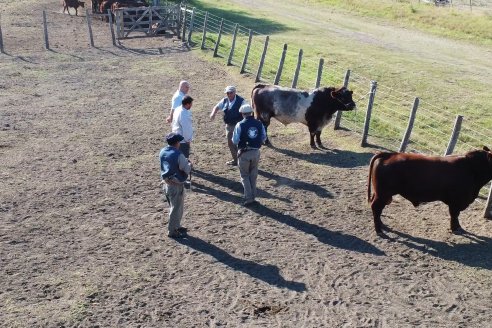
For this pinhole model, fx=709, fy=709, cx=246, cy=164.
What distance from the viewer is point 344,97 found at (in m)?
14.6

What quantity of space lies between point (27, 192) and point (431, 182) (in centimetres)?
670

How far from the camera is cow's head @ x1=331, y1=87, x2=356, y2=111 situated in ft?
47.6

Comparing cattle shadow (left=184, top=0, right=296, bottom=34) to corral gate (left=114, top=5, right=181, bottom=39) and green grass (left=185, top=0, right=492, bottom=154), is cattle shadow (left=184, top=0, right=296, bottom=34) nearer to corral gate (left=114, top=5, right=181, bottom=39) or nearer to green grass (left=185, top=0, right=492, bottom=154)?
green grass (left=185, top=0, right=492, bottom=154)

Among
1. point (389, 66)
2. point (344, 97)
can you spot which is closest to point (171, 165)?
point (344, 97)

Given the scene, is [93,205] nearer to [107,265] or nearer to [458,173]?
[107,265]

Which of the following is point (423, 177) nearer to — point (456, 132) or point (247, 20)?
point (456, 132)

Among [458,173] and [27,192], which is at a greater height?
[458,173]

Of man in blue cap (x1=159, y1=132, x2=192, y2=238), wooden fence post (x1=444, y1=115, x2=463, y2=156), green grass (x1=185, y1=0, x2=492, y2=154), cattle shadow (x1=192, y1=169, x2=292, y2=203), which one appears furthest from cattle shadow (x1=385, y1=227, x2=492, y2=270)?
green grass (x1=185, y1=0, x2=492, y2=154)

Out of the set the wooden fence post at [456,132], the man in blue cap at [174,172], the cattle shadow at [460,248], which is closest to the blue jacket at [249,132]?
the man in blue cap at [174,172]

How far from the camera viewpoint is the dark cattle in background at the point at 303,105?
47.7ft

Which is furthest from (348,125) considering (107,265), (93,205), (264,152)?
(107,265)

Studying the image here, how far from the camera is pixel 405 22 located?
1535 inches

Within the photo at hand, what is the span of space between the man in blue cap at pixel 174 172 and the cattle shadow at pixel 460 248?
3.13 meters

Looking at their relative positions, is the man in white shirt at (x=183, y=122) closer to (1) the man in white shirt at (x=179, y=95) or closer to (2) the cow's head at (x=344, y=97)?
(1) the man in white shirt at (x=179, y=95)
